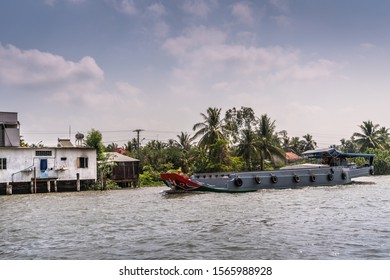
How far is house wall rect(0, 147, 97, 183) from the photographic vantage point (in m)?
25.2

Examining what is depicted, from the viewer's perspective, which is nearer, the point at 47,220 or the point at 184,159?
the point at 47,220

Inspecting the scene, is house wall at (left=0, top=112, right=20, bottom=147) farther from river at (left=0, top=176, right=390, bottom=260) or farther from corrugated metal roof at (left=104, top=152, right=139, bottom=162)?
river at (left=0, top=176, right=390, bottom=260)

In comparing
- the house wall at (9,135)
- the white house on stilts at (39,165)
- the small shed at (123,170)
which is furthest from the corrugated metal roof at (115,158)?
the house wall at (9,135)

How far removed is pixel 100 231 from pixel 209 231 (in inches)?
92.5

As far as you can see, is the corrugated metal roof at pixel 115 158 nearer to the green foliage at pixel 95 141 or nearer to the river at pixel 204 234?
the green foliage at pixel 95 141

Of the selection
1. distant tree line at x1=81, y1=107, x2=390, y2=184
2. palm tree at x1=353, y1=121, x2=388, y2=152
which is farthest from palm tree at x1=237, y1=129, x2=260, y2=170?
palm tree at x1=353, y1=121, x2=388, y2=152

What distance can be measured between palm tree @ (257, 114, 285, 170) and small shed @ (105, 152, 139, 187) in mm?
9586

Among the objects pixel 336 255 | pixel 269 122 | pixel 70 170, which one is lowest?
pixel 336 255

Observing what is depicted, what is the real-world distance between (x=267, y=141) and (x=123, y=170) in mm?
11265

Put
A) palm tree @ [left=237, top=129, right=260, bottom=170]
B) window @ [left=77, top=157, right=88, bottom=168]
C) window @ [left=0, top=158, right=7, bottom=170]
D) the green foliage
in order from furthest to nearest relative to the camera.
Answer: palm tree @ [left=237, top=129, right=260, bottom=170]
the green foliage
window @ [left=77, top=157, right=88, bottom=168]
window @ [left=0, top=158, right=7, bottom=170]

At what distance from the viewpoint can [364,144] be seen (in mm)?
39375

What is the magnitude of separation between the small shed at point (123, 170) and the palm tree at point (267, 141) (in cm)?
959
